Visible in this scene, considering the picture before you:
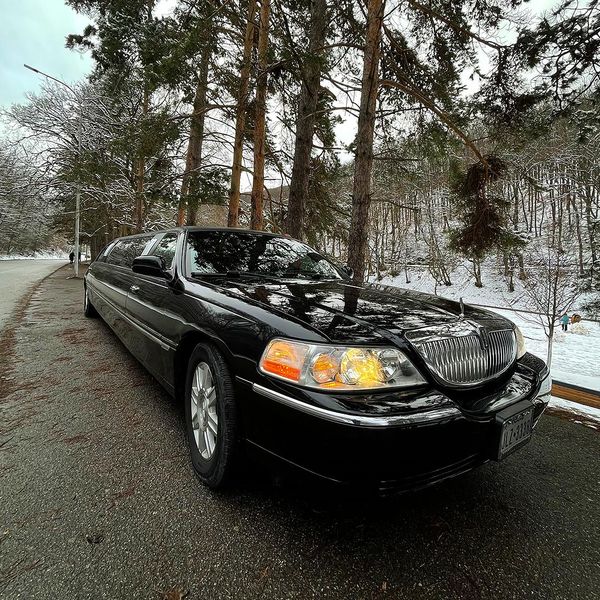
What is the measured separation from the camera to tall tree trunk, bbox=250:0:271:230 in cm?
671

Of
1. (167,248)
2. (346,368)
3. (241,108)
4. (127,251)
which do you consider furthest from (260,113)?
(346,368)

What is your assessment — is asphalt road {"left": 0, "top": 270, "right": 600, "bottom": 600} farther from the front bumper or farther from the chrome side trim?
the chrome side trim

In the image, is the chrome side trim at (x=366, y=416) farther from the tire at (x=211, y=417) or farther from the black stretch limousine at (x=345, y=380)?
the tire at (x=211, y=417)

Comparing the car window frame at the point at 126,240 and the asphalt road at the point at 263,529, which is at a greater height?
the car window frame at the point at 126,240

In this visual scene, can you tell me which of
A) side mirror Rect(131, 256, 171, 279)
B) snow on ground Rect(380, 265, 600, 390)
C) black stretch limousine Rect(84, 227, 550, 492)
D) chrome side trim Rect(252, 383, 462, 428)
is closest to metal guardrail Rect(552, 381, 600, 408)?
snow on ground Rect(380, 265, 600, 390)

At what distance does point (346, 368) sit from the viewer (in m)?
1.39

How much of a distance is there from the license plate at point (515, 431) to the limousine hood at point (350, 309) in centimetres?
48

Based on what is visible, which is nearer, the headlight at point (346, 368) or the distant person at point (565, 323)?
the headlight at point (346, 368)

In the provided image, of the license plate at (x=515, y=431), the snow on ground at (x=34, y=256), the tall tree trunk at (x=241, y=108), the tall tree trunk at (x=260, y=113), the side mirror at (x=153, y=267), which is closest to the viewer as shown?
the license plate at (x=515, y=431)

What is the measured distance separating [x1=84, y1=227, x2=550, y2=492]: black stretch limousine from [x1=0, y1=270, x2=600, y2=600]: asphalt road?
0.68ft

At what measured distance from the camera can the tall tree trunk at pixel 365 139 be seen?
5.56m

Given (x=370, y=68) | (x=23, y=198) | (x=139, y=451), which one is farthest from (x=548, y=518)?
(x=23, y=198)

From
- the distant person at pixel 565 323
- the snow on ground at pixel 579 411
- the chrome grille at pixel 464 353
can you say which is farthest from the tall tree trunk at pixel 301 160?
the distant person at pixel 565 323

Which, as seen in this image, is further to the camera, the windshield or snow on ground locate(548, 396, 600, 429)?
snow on ground locate(548, 396, 600, 429)
